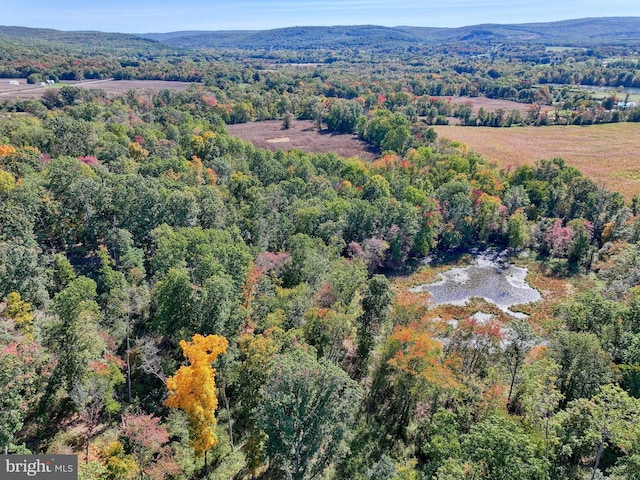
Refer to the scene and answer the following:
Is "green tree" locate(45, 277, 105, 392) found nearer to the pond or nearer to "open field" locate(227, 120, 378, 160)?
the pond

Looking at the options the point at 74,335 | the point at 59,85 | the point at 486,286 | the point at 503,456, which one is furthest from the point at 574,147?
the point at 59,85

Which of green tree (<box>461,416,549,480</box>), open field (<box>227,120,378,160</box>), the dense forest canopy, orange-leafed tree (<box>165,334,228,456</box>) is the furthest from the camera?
open field (<box>227,120,378,160</box>)

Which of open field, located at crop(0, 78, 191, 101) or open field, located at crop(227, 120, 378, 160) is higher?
open field, located at crop(0, 78, 191, 101)

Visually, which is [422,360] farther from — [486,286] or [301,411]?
[486,286]

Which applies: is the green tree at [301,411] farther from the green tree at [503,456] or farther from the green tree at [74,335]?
the green tree at [74,335]

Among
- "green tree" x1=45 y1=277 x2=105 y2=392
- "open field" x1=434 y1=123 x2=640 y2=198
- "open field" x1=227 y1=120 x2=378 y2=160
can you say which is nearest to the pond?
"open field" x1=434 y1=123 x2=640 y2=198

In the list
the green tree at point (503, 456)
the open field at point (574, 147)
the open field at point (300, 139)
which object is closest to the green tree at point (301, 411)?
the green tree at point (503, 456)
